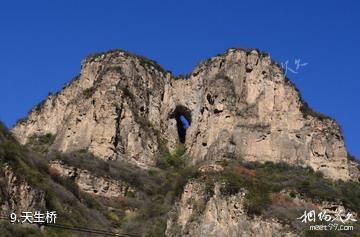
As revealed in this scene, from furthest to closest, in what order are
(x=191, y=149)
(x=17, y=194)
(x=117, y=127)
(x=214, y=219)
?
(x=191, y=149), (x=117, y=127), (x=214, y=219), (x=17, y=194)

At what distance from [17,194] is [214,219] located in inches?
644

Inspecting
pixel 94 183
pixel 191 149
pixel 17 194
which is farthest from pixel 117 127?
pixel 17 194

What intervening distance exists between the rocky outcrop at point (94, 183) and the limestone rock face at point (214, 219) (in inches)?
685

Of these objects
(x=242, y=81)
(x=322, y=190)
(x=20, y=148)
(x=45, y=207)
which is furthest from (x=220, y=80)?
(x=45, y=207)

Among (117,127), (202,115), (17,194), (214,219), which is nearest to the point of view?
(17,194)

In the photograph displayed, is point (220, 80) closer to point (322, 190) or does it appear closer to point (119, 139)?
point (119, 139)

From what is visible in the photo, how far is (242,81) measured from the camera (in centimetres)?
10238

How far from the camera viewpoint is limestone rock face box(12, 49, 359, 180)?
3750 inches

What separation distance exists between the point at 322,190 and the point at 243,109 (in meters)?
22.6

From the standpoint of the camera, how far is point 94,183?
87375 mm

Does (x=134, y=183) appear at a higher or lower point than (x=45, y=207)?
higher

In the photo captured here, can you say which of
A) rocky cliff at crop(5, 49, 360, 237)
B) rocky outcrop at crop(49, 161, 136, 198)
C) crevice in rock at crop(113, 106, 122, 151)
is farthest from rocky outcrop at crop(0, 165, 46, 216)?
crevice in rock at crop(113, 106, 122, 151)

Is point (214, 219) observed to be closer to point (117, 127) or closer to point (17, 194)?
point (17, 194)

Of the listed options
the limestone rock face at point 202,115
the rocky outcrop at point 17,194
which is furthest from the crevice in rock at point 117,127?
the rocky outcrop at point 17,194
